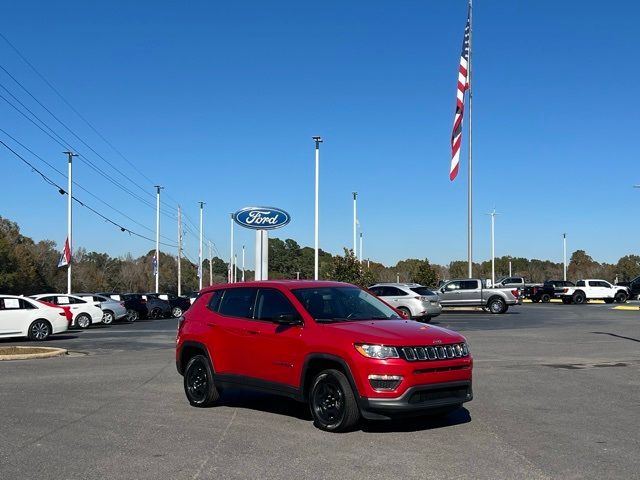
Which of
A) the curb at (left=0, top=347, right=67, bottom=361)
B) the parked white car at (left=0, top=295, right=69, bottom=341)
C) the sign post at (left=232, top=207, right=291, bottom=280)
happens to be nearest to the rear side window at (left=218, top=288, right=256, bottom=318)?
the curb at (left=0, top=347, right=67, bottom=361)

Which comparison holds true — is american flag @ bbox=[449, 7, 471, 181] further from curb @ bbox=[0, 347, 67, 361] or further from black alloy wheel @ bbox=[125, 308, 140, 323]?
curb @ bbox=[0, 347, 67, 361]

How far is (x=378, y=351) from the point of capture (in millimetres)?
7797

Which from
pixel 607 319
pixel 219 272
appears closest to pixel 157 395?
pixel 607 319

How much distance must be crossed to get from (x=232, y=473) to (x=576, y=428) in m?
4.28

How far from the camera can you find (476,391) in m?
11.4

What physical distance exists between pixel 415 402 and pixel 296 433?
1.51 meters

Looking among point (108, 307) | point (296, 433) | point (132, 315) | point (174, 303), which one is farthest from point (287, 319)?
point (174, 303)

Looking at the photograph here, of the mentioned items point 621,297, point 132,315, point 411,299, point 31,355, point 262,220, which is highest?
point 262,220

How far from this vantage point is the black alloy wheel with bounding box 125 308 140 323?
38.3m

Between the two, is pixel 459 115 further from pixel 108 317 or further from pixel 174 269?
pixel 174 269

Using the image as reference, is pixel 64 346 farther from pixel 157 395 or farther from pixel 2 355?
pixel 157 395

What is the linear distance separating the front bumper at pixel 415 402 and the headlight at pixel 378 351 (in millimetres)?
414

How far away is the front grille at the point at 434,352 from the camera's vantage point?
7793 millimetres

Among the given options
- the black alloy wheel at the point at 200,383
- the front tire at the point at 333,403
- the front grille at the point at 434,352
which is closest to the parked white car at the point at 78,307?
the black alloy wheel at the point at 200,383
